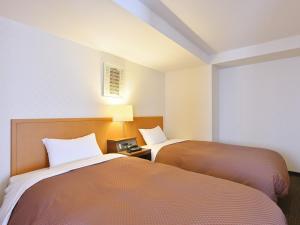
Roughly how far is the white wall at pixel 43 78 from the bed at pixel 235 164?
1292 mm

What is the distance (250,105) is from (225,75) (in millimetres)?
826

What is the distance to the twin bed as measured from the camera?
1021 mm

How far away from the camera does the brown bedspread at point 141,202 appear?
39.6 inches

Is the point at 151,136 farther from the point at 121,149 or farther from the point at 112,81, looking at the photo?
the point at 112,81

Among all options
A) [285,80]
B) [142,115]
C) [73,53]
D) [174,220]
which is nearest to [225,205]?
[174,220]

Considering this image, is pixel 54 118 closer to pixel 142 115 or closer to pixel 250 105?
pixel 142 115

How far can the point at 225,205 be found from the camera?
3.67 ft

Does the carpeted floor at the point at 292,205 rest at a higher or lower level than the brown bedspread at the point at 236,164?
lower

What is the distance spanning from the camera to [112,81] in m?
3.02

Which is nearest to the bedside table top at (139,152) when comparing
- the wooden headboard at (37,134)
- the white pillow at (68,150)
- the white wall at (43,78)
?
the wooden headboard at (37,134)

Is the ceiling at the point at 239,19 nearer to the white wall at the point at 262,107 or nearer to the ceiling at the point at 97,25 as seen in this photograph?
the ceiling at the point at 97,25

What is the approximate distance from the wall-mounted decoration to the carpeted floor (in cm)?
274

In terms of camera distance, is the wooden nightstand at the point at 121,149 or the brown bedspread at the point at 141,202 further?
the wooden nightstand at the point at 121,149

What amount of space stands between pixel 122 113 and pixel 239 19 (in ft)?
6.73
